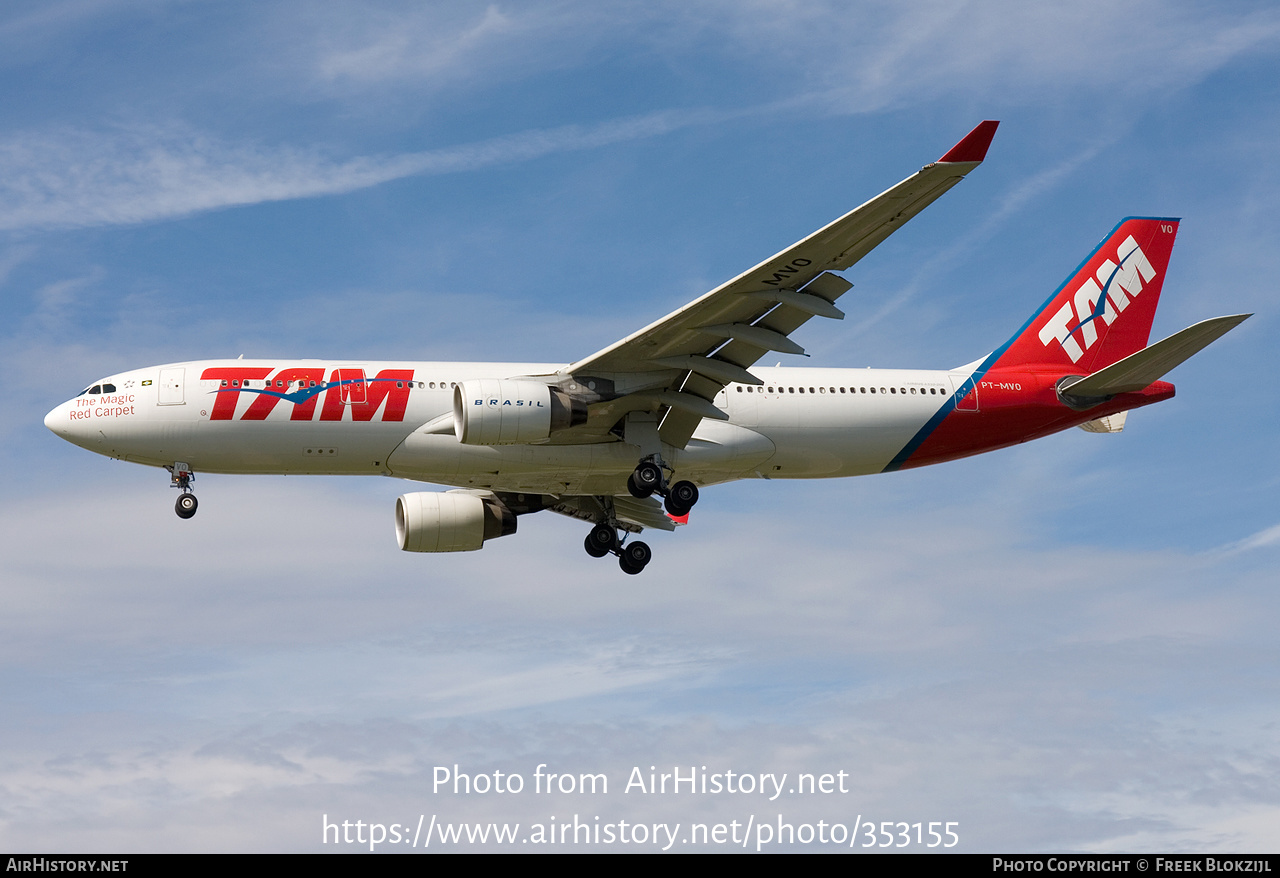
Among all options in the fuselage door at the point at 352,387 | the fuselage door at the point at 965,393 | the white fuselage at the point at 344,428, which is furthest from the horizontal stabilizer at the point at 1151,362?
the fuselage door at the point at 352,387

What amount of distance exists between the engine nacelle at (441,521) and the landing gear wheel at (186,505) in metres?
5.59

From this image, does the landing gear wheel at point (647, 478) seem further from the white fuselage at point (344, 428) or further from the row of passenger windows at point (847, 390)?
the row of passenger windows at point (847, 390)

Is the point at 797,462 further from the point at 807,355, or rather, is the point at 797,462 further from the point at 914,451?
the point at 807,355

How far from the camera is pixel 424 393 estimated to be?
31859 millimetres

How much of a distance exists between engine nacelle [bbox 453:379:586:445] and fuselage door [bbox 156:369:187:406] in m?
6.36

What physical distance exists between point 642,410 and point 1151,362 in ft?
39.4

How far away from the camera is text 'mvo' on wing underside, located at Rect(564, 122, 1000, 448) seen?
2506 cm

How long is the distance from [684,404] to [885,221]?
736 cm

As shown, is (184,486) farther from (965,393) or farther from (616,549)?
(965,393)

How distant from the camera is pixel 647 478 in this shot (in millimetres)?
32156

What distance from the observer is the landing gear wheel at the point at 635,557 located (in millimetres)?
36375

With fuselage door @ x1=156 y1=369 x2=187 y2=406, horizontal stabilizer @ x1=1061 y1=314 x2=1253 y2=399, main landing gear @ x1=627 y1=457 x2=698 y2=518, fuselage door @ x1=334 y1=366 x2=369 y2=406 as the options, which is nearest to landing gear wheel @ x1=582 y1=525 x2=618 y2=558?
main landing gear @ x1=627 y1=457 x2=698 y2=518

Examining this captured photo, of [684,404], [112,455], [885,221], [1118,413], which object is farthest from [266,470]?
[1118,413]
